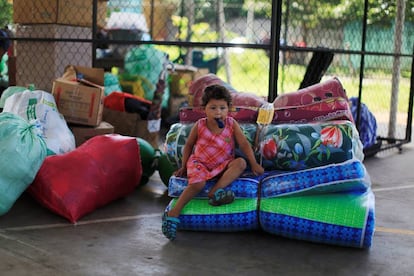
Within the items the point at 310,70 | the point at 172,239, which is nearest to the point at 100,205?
the point at 172,239

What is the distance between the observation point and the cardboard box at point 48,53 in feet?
24.1

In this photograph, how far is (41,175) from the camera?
4.57 meters

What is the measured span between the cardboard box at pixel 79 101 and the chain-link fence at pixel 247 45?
64cm

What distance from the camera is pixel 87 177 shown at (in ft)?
15.0

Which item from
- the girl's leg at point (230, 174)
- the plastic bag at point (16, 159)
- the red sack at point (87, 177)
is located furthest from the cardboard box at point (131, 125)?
the girl's leg at point (230, 174)

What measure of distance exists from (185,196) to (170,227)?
247 millimetres

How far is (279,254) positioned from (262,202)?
0.41 meters

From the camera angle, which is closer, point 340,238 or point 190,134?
point 340,238

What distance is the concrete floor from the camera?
140 inches

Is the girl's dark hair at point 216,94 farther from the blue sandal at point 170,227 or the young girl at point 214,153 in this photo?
the blue sandal at point 170,227

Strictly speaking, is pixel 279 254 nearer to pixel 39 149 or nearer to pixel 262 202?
pixel 262 202

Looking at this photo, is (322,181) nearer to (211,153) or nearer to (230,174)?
(230,174)

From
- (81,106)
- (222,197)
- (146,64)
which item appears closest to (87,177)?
(222,197)

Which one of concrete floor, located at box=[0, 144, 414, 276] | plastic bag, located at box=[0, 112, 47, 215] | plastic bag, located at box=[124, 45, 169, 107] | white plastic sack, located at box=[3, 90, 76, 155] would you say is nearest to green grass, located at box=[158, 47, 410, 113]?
plastic bag, located at box=[124, 45, 169, 107]
